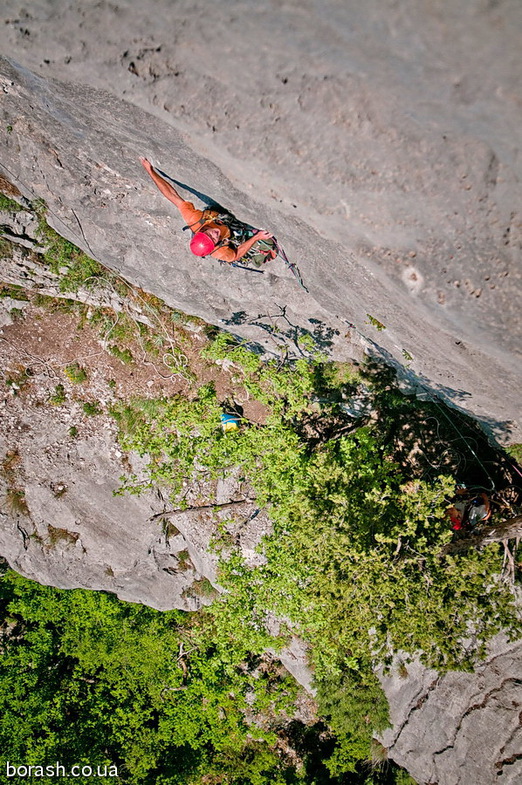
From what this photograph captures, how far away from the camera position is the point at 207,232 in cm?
542

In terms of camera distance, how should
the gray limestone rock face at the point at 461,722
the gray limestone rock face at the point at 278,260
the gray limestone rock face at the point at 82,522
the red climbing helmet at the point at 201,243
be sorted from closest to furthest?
the gray limestone rock face at the point at 278,260 → the red climbing helmet at the point at 201,243 → the gray limestone rock face at the point at 461,722 → the gray limestone rock face at the point at 82,522

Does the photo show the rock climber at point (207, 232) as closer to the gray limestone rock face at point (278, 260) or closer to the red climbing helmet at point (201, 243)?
the red climbing helmet at point (201, 243)

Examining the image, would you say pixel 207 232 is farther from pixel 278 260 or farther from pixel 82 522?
pixel 82 522

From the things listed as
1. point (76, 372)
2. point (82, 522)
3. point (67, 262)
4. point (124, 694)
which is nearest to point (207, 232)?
point (67, 262)

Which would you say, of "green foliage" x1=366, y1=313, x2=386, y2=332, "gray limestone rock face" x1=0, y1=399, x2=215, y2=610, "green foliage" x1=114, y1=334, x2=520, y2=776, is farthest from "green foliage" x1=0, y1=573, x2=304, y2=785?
"green foliage" x1=366, y1=313, x2=386, y2=332

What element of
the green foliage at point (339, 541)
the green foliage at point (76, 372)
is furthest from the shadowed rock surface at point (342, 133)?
the green foliage at point (76, 372)

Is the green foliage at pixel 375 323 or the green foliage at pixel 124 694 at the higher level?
the green foliage at pixel 375 323

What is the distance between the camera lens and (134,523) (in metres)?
9.53

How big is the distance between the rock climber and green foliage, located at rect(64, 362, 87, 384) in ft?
15.3

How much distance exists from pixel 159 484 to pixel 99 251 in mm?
4541

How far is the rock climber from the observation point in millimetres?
5387

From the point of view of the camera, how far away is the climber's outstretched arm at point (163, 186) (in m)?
5.23

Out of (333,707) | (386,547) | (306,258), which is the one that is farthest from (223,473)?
(333,707)

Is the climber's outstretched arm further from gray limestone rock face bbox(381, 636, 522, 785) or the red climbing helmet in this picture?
gray limestone rock face bbox(381, 636, 522, 785)
